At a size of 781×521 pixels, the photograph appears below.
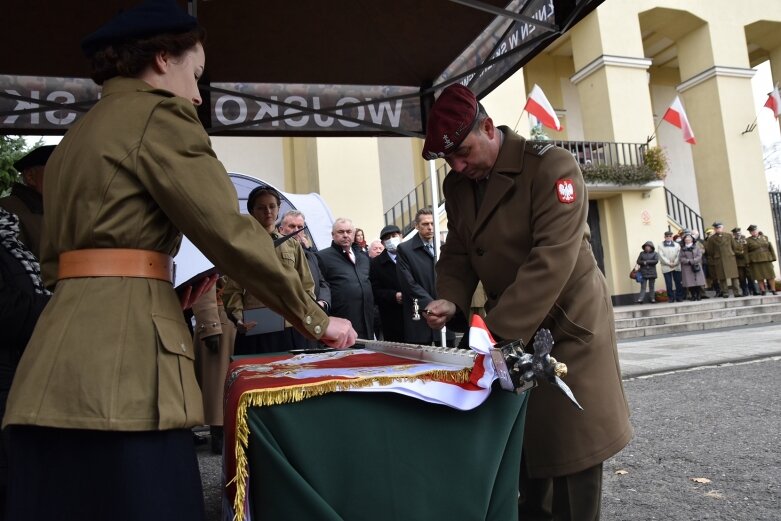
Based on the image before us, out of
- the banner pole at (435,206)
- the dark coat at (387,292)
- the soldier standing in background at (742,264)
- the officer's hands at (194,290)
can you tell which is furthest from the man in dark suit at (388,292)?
the soldier standing in background at (742,264)

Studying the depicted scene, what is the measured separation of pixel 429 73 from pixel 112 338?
4.07 metres

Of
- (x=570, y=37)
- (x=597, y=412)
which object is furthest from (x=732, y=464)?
(x=570, y=37)

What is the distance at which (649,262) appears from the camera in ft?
52.6

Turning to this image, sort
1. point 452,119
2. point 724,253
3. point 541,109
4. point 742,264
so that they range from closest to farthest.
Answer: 1. point 452,119
2. point 541,109
3. point 724,253
4. point 742,264

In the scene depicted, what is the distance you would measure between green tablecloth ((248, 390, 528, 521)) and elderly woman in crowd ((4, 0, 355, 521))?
0.21 meters

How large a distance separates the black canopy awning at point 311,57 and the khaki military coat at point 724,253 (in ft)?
44.2

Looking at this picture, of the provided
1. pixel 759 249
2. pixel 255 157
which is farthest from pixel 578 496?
pixel 759 249

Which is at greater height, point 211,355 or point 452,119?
point 452,119

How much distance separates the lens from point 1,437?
251 cm

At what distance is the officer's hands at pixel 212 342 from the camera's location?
4516 millimetres

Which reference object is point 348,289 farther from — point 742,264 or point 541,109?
point 742,264

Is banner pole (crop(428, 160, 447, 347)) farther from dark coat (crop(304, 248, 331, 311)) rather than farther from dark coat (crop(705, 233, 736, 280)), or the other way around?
dark coat (crop(705, 233, 736, 280))

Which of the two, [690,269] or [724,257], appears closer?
[690,269]

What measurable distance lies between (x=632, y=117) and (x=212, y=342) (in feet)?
52.0
